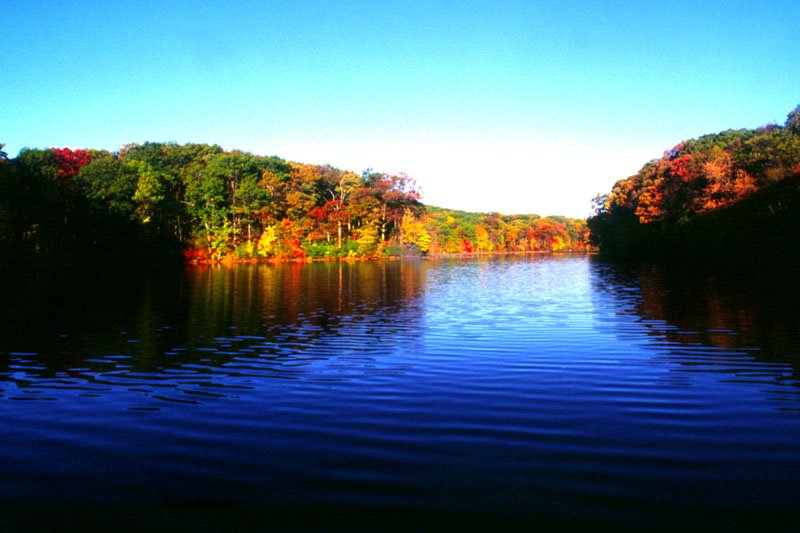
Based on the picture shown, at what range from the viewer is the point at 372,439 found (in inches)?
209

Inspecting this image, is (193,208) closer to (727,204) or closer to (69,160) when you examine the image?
(69,160)

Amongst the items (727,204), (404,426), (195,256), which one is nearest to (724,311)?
(404,426)

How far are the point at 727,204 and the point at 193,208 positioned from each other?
171 feet

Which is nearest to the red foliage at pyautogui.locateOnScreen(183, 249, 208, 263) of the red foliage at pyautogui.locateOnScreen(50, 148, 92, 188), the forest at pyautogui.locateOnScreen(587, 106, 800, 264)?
the red foliage at pyautogui.locateOnScreen(50, 148, 92, 188)

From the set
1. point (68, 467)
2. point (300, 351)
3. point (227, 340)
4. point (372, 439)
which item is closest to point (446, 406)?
point (372, 439)

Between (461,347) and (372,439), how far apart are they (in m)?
5.34

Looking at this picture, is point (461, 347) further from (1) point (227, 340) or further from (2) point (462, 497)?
(2) point (462, 497)

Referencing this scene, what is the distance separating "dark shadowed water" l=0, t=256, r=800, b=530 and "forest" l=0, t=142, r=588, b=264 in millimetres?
28369

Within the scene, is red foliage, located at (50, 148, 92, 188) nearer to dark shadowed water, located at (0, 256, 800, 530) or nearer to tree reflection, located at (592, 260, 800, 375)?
dark shadowed water, located at (0, 256, 800, 530)

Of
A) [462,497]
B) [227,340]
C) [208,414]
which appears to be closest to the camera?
[462,497]

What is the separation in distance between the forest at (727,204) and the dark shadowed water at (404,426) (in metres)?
26.6

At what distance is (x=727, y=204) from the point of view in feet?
137

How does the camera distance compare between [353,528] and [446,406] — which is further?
[446,406]

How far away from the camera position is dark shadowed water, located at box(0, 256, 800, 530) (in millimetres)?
3877
